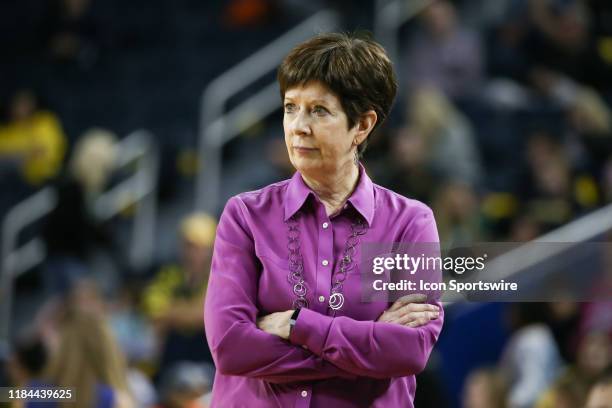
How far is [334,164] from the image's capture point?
2.80 metres

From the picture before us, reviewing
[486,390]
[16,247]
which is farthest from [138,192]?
[486,390]

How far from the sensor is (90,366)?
4.55 meters

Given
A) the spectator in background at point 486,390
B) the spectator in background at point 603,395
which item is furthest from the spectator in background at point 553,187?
the spectator in background at point 603,395

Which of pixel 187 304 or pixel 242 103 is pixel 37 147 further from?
pixel 187 304

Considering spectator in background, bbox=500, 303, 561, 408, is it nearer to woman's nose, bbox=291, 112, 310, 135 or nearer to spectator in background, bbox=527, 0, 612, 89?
spectator in background, bbox=527, 0, 612, 89

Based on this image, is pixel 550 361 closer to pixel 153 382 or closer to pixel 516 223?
pixel 516 223

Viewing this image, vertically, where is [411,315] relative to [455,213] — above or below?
below

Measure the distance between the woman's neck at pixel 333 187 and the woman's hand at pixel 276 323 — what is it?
0.26 meters

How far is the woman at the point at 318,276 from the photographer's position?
106 inches

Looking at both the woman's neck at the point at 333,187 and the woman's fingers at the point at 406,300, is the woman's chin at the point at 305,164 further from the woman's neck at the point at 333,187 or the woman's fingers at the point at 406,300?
the woman's fingers at the point at 406,300

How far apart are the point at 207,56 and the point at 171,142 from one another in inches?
40.1

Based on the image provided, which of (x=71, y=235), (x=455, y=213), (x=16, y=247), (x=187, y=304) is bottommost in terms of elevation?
(x=187, y=304)

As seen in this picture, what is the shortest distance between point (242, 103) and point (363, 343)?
308 inches

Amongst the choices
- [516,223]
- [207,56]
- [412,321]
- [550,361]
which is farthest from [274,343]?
[207,56]
